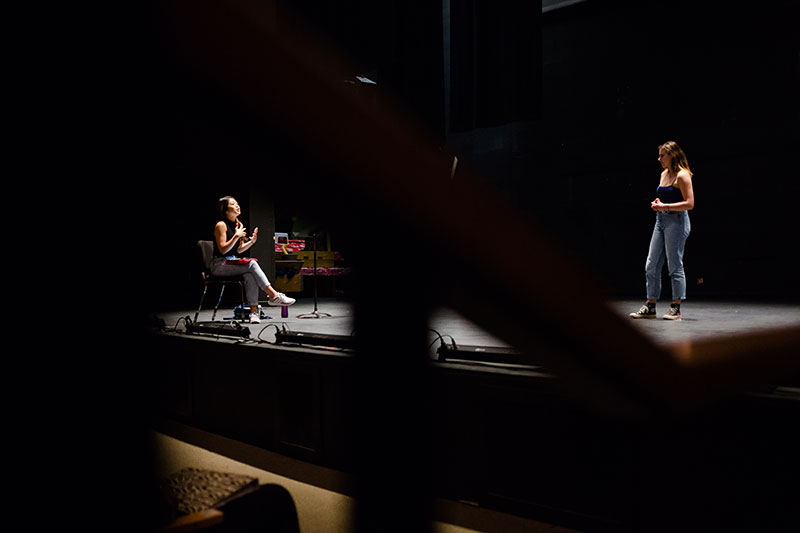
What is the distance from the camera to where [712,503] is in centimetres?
152

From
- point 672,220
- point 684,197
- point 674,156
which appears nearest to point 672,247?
point 672,220

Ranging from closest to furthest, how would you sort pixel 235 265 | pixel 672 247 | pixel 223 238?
1. pixel 672 247
2. pixel 223 238
3. pixel 235 265

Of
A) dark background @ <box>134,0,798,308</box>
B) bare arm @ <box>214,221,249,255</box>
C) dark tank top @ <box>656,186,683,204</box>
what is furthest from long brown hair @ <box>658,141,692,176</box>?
bare arm @ <box>214,221,249,255</box>

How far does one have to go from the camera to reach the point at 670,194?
3.68m

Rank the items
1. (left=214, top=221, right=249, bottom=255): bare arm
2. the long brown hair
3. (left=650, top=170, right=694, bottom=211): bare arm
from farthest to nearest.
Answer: (left=214, top=221, right=249, bottom=255): bare arm, the long brown hair, (left=650, top=170, right=694, bottom=211): bare arm

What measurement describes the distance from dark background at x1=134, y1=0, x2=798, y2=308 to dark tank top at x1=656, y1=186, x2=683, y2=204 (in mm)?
2007

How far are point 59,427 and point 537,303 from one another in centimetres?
38

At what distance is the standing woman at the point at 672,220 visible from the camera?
3617 millimetres

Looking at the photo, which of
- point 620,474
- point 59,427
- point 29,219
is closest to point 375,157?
point 29,219

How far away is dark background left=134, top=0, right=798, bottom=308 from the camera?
19.3 ft

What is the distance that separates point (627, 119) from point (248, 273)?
4906 millimetres

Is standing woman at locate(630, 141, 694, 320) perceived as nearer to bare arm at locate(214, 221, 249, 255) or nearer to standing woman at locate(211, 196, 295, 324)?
standing woman at locate(211, 196, 295, 324)

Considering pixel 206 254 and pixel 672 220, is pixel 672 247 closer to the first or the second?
pixel 672 220

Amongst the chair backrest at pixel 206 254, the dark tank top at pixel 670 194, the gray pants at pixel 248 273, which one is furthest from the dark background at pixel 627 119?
the dark tank top at pixel 670 194
